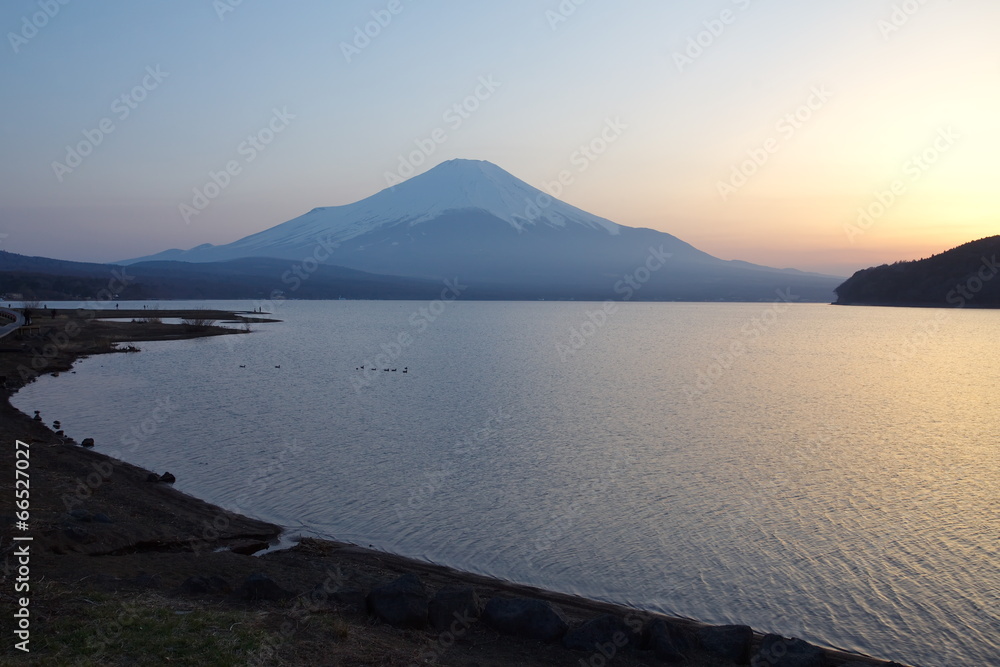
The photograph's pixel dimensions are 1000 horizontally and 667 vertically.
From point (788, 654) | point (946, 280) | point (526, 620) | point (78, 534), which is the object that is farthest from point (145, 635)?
point (946, 280)

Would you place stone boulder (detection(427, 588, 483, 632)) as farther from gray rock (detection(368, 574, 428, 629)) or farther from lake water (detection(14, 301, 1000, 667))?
lake water (detection(14, 301, 1000, 667))

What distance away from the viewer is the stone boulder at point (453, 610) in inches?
316

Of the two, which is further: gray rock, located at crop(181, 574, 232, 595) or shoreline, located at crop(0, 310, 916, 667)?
gray rock, located at crop(181, 574, 232, 595)

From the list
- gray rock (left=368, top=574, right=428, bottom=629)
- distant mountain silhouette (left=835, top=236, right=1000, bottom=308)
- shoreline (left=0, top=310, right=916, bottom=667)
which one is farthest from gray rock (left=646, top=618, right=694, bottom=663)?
distant mountain silhouette (left=835, top=236, right=1000, bottom=308)

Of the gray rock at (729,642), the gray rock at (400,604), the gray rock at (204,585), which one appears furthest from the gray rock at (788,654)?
the gray rock at (204,585)

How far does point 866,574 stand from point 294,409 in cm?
1978

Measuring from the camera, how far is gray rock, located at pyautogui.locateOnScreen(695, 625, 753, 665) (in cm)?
772

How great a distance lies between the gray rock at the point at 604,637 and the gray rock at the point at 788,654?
4.41 feet

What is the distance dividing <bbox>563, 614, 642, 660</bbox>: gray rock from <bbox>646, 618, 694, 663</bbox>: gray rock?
0.17m

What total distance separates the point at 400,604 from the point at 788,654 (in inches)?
167

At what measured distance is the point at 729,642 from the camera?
7.81 meters

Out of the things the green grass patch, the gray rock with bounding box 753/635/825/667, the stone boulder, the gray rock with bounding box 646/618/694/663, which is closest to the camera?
the green grass patch

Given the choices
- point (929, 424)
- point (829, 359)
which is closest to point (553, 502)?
point (929, 424)

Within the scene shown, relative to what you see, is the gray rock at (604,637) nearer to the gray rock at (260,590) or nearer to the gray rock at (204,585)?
the gray rock at (260,590)
